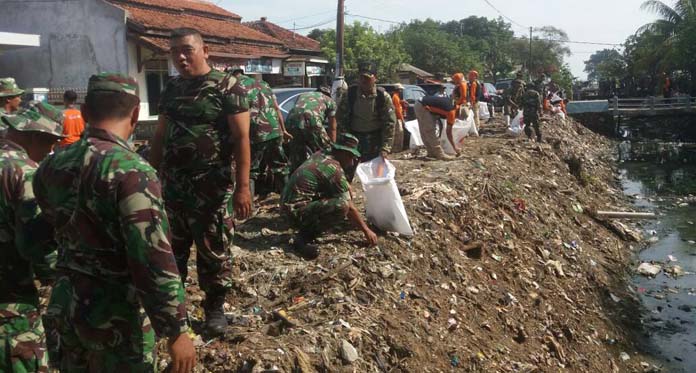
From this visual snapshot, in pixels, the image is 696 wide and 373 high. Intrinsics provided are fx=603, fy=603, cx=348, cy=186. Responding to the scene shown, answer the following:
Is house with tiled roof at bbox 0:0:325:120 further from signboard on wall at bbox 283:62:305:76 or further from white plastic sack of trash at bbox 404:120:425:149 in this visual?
white plastic sack of trash at bbox 404:120:425:149

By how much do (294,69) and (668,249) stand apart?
16197 mm

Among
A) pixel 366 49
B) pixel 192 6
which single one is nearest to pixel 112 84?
pixel 192 6

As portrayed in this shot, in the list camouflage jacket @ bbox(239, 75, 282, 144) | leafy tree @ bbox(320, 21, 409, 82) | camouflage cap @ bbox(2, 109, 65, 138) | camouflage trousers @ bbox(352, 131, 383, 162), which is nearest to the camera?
camouflage cap @ bbox(2, 109, 65, 138)

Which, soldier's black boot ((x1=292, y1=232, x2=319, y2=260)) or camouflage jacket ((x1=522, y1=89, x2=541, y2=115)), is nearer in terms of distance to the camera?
soldier's black boot ((x1=292, y1=232, x2=319, y2=260))

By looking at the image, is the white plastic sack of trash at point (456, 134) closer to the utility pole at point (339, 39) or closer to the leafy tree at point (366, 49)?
the utility pole at point (339, 39)

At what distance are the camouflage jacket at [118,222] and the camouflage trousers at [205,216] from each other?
125 cm

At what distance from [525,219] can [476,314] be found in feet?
12.0

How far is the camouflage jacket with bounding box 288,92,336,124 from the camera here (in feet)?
22.6

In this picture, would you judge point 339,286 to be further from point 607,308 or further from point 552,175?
point 552,175

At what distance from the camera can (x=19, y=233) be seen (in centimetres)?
238

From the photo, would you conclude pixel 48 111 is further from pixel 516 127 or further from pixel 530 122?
pixel 516 127

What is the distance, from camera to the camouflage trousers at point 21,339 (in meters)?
2.45

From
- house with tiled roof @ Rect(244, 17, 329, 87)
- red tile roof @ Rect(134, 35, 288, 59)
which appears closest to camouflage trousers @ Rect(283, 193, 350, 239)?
red tile roof @ Rect(134, 35, 288, 59)

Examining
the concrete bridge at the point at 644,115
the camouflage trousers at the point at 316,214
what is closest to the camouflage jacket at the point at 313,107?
the camouflage trousers at the point at 316,214
